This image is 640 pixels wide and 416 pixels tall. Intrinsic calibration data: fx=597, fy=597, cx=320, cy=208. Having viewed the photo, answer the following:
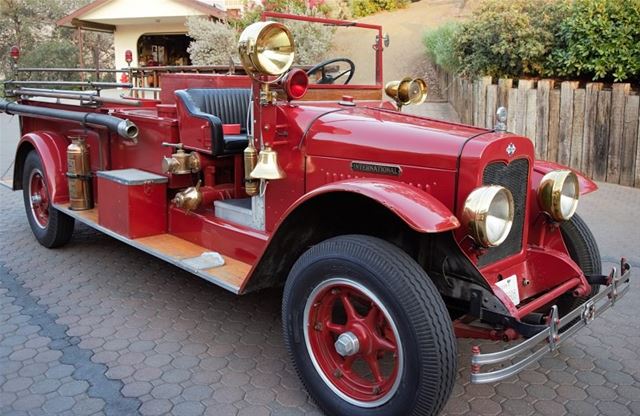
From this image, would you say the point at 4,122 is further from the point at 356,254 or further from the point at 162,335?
the point at 356,254

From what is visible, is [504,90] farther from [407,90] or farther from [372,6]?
[372,6]

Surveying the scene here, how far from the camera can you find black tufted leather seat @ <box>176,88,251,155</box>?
381 centimetres

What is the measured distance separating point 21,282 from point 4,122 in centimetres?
1340

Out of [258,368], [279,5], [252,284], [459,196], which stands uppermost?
[279,5]

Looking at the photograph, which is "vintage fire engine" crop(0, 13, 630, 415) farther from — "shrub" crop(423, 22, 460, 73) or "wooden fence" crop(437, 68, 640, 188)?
"shrub" crop(423, 22, 460, 73)

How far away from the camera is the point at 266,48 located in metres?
3.04

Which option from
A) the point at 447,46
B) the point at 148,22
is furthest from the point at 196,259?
the point at 148,22

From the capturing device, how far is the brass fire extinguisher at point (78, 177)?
4.67 metres

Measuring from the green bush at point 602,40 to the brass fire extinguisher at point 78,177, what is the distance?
6368 millimetres

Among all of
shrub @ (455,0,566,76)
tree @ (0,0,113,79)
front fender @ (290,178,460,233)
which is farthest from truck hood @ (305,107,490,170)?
tree @ (0,0,113,79)

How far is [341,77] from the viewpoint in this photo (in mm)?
4043

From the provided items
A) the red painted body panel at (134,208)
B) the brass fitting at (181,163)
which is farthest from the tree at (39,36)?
the brass fitting at (181,163)

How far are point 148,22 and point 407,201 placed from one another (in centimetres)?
1710

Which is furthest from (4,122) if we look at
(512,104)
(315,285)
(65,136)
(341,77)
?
(315,285)
